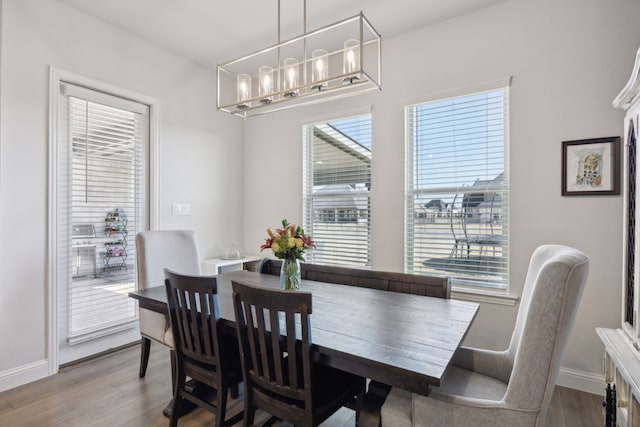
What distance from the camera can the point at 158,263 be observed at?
8.39 feet

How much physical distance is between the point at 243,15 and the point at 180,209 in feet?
6.68

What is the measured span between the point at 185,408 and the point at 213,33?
3.19 metres

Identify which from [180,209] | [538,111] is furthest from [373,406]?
[180,209]

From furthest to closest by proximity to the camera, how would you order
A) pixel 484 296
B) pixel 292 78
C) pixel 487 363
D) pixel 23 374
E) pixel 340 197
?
pixel 340 197
pixel 484 296
pixel 23 374
pixel 292 78
pixel 487 363

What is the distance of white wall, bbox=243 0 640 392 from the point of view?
2268mm

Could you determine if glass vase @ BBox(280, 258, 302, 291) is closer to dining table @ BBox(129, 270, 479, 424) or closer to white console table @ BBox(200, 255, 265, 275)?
dining table @ BBox(129, 270, 479, 424)

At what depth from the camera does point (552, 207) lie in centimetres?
245

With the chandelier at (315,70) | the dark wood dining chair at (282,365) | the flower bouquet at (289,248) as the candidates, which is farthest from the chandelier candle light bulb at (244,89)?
the dark wood dining chair at (282,365)

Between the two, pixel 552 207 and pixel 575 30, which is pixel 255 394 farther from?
pixel 575 30

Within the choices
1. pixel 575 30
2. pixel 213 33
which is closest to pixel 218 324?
pixel 213 33

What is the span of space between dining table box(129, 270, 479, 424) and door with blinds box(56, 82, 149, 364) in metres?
1.14

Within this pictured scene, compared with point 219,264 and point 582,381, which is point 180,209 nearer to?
point 219,264

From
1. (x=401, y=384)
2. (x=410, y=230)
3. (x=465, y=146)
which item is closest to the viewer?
(x=401, y=384)

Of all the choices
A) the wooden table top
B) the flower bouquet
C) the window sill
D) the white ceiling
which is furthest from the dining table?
the white ceiling
